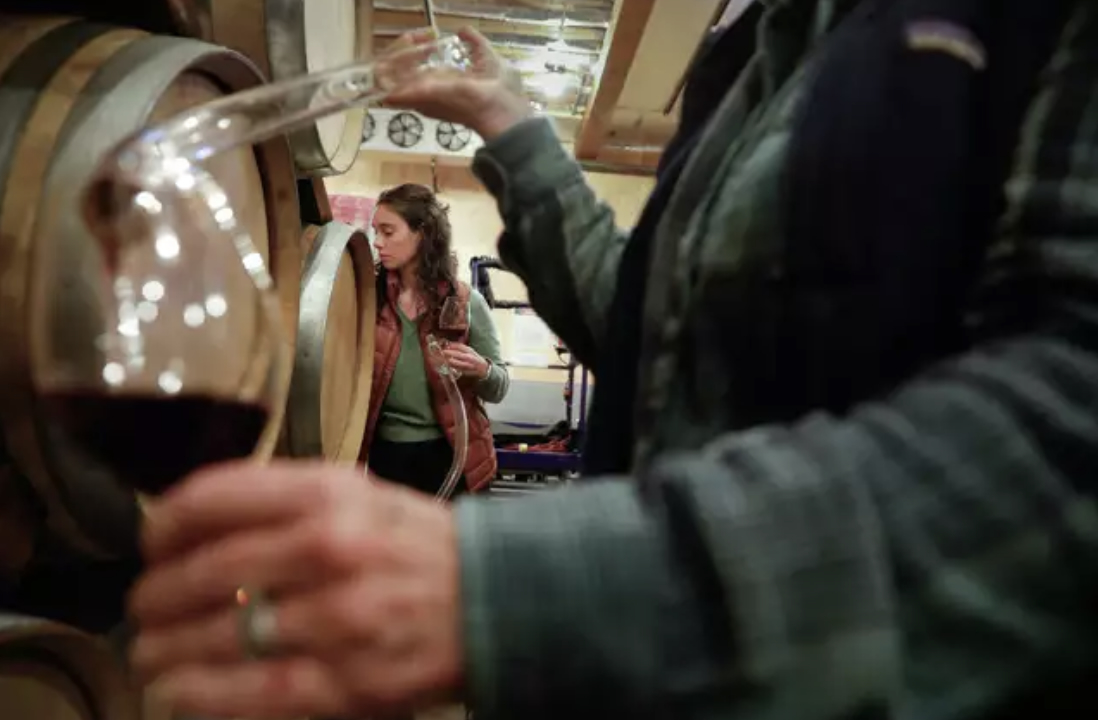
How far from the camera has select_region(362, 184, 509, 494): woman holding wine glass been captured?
2535 mm

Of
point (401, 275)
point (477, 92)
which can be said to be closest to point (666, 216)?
point (477, 92)

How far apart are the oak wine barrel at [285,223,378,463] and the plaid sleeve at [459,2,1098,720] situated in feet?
3.49

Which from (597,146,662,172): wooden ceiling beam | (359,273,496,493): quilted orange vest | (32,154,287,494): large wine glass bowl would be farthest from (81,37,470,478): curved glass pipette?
(597,146,662,172): wooden ceiling beam

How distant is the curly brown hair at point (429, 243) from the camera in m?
2.68

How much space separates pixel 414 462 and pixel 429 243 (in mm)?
613

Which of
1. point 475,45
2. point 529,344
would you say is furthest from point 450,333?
point 529,344

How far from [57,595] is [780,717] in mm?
856

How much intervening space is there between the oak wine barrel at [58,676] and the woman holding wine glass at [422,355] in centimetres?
140

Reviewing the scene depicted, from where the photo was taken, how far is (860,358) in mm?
488

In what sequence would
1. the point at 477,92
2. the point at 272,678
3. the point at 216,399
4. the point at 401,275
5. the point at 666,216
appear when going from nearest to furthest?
1. the point at 272,678
2. the point at 216,399
3. the point at 666,216
4. the point at 477,92
5. the point at 401,275

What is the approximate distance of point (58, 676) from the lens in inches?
35.2

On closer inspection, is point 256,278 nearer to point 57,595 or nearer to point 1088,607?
point 1088,607

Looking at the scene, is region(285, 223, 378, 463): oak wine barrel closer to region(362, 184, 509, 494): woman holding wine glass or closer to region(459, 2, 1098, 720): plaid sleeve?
region(362, 184, 509, 494): woman holding wine glass

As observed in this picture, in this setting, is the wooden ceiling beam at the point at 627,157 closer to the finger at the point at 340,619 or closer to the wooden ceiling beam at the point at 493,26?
the wooden ceiling beam at the point at 493,26
